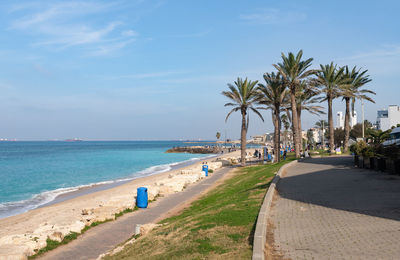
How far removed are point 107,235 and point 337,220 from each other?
27.8 ft

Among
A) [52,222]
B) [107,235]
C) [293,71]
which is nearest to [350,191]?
[107,235]

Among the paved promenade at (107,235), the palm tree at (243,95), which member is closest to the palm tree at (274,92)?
the palm tree at (243,95)

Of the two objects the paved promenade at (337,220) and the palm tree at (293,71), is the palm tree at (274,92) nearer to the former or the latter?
the palm tree at (293,71)

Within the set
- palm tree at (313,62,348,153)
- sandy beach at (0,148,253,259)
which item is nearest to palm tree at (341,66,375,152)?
palm tree at (313,62,348,153)

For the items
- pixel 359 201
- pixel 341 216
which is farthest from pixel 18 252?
pixel 359 201

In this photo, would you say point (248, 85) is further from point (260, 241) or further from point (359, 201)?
point (260, 241)

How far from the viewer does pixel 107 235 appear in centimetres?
1295

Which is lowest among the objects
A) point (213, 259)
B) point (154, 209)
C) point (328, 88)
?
point (154, 209)

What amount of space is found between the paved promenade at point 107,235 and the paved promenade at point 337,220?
19.1ft

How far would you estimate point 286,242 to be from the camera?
6992 mm

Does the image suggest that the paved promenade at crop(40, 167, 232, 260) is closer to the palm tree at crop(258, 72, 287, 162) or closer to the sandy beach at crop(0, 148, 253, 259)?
the sandy beach at crop(0, 148, 253, 259)

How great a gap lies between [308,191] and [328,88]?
2737cm

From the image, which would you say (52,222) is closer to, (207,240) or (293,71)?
(207,240)

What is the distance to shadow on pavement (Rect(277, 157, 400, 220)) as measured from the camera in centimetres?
949
